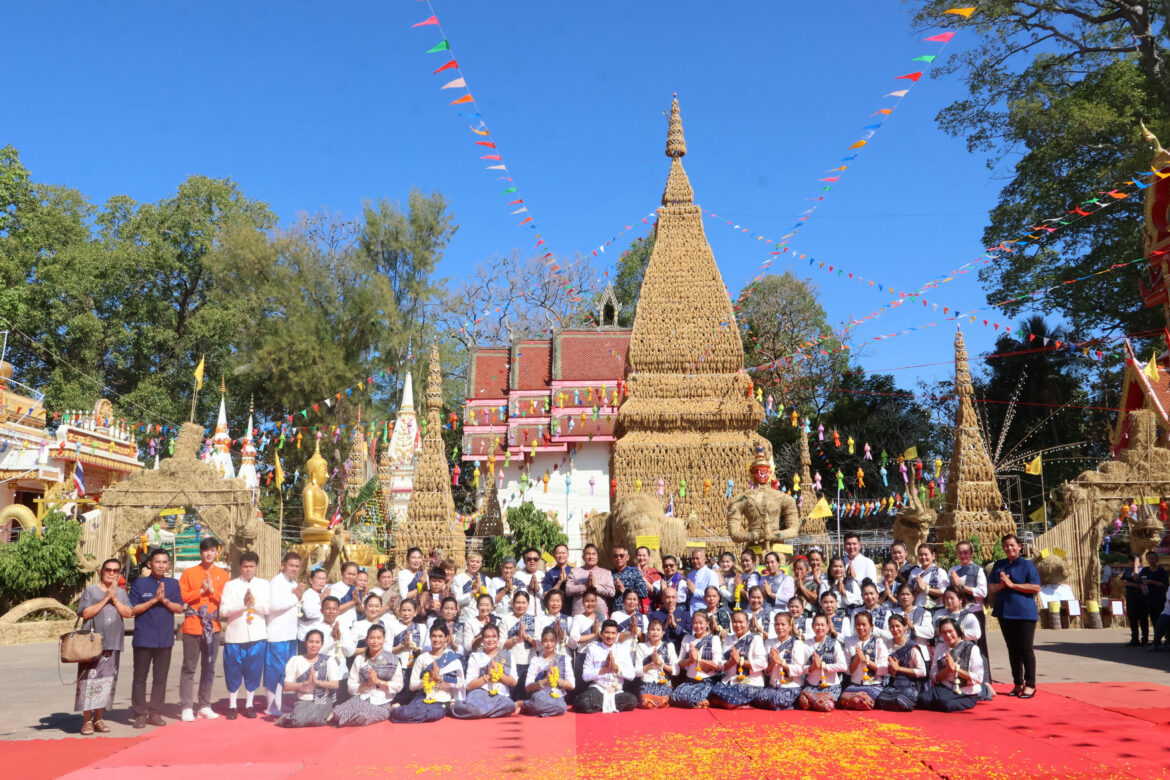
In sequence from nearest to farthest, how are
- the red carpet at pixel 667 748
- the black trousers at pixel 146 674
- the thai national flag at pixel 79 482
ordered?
the red carpet at pixel 667 748, the black trousers at pixel 146 674, the thai national flag at pixel 79 482

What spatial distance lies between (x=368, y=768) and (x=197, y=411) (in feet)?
99.0

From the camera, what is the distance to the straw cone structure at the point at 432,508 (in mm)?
16219

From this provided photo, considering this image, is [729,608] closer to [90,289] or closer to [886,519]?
[886,519]

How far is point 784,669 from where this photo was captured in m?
7.27

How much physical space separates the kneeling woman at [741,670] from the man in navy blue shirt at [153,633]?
169 inches

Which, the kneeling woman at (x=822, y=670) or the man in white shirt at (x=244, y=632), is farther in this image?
the man in white shirt at (x=244, y=632)

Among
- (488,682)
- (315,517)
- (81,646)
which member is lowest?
(488,682)

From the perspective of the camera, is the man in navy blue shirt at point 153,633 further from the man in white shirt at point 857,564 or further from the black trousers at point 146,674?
the man in white shirt at point 857,564

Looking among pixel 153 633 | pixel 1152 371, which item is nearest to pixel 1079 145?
pixel 1152 371

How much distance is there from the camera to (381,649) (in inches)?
282

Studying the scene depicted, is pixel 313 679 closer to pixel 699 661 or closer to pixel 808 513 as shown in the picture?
pixel 699 661

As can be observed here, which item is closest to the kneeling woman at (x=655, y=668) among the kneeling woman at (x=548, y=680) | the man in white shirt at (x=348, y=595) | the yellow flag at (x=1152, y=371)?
the kneeling woman at (x=548, y=680)

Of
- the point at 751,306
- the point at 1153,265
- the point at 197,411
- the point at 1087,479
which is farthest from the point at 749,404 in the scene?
the point at 197,411

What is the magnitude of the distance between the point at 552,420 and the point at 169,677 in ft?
52.7
